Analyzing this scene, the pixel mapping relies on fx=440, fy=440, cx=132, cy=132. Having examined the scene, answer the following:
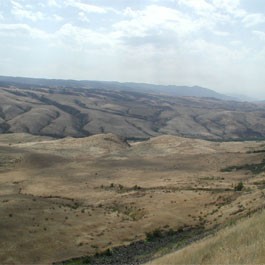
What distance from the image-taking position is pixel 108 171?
98.4 metres

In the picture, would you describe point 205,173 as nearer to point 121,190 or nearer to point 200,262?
point 121,190

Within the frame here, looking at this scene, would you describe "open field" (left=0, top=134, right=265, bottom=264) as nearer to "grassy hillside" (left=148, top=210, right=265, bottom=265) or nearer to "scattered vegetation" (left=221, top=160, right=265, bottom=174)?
"scattered vegetation" (left=221, top=160, right=265, bottom=174)

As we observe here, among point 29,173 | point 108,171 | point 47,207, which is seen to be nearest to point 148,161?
point 108,171

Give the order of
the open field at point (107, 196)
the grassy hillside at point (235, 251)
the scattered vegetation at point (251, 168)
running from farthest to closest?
the scattered vegetation at point (251, 168)
the open field at point (107, 196)
the grassy hillside at point (235, 251)

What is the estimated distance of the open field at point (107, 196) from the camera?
1689 inches

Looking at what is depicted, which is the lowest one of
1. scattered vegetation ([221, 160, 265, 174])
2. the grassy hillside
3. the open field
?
the open field

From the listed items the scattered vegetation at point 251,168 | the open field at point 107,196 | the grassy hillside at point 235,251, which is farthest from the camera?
the scattered vegetation at point 251,168

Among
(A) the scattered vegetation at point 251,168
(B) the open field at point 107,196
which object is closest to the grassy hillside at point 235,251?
(B) the open field at point 107,196

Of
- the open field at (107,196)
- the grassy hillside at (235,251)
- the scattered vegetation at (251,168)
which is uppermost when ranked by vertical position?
the grassy hillside at (235,251)

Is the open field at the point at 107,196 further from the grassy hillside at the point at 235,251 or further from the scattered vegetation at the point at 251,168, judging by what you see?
the grassy hillside at the point at 235,251

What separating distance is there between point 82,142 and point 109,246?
108361 mm

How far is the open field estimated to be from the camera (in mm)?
42906

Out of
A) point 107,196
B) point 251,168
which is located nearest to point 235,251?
point 107,196

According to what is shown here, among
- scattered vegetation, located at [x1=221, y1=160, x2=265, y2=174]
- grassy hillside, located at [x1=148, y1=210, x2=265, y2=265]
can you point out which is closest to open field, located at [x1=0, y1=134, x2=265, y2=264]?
scattered vegetation, located at [x1=221, y1=160, x2=265, y2=174]
